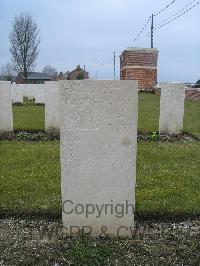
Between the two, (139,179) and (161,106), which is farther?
(161,106)

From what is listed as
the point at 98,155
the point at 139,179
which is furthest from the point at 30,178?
the point at 98,155

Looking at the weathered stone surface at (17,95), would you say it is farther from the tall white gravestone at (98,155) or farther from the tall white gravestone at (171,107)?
the tall white gravestone at (98,155)

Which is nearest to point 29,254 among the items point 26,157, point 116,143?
point 116,143

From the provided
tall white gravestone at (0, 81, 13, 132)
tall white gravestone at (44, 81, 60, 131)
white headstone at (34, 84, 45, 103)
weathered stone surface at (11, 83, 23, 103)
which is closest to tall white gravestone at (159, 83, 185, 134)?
tall white gravestone at (44, 81, 60, 131)

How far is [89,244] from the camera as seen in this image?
366cm

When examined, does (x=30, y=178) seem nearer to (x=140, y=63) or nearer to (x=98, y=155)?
(x=98, y=155)

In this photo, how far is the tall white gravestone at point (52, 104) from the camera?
9.78 meters

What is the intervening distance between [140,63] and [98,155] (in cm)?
2071

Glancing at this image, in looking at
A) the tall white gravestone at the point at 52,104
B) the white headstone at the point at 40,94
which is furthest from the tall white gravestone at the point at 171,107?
the white headstone at the point at 40,94

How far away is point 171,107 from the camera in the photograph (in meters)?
9.76

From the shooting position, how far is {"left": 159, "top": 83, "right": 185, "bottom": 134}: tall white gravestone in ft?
31.6

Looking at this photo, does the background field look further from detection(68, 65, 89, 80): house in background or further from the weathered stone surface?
detection(68, 65, 89, 80): house in background

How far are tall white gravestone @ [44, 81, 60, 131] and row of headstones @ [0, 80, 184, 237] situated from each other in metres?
6.13

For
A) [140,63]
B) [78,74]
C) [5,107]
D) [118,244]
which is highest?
[140,63]
